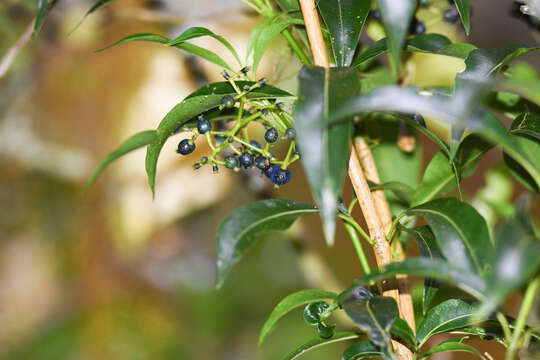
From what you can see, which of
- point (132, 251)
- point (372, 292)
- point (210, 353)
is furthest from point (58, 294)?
point (372, 292)

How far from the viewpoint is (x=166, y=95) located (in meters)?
1.75

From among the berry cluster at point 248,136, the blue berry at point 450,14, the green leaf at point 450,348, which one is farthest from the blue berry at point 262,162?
the blue berry at point 450,14

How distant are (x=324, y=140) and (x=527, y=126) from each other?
10.2 inches

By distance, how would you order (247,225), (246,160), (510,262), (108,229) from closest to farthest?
(510,262) → (247,225) → (246,160) → (108,229)

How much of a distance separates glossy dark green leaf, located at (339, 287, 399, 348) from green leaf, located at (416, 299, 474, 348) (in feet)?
0.24

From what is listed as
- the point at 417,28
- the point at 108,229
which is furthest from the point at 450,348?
the point at 108,229

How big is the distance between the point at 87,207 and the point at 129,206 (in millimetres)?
178

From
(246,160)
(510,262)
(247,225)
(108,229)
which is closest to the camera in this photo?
(510,262)

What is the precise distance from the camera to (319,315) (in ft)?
1.52

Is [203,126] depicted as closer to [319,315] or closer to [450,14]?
Answer: [319,315]

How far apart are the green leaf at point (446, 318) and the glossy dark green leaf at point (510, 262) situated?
7.1 inches

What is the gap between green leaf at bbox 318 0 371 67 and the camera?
46 cm

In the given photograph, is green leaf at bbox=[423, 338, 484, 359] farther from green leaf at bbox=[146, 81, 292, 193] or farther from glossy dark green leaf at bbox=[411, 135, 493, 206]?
green leaf at bbox=[146, 81, 292, 193]

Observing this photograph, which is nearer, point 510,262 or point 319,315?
point 510,262
